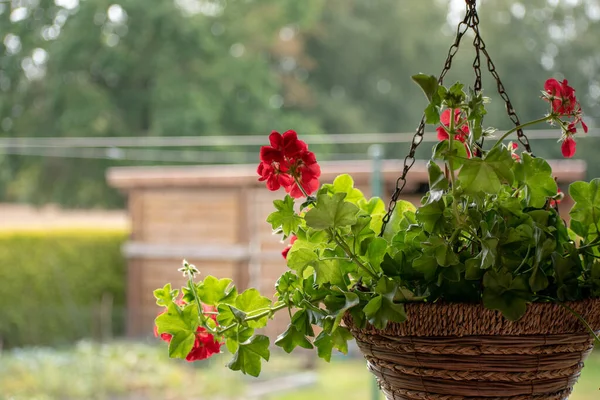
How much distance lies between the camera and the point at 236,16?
9.55 metres

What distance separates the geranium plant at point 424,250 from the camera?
515 millimetres

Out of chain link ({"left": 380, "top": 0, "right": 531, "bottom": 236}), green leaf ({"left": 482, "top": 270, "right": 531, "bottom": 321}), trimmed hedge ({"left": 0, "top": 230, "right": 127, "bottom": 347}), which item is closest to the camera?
green leaf ({"left": 482, "top": 270, "right": 531, "bottom": 321})

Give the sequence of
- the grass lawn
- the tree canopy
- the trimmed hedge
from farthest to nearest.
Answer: the tree canopy → the trimmed hedge → the grass lawn

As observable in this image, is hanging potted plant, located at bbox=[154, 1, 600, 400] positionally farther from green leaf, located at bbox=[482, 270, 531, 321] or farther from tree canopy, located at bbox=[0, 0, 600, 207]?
tree canopy, located at bbox=[0, 0, 600, 207]

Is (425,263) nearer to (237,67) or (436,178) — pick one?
(436,178)

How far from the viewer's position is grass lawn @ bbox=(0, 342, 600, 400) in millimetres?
3773

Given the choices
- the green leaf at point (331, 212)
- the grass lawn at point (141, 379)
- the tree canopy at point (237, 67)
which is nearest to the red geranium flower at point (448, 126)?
the green leaf at point (331, 212)

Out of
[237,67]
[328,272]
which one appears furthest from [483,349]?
[237,67]

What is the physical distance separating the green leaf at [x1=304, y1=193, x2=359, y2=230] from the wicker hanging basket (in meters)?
0.08

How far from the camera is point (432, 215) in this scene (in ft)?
1.74

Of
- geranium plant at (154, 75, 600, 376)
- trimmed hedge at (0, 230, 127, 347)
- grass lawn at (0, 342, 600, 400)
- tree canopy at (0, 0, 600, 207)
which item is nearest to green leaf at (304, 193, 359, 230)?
geranium plant at (154, 75, 600, 376)

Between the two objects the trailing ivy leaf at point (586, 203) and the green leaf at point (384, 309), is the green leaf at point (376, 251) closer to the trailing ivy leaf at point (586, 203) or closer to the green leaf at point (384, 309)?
the green leaf at point (384, 309)

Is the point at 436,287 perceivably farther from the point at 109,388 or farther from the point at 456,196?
the point at 109,388

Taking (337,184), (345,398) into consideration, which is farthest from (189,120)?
(337,184)
